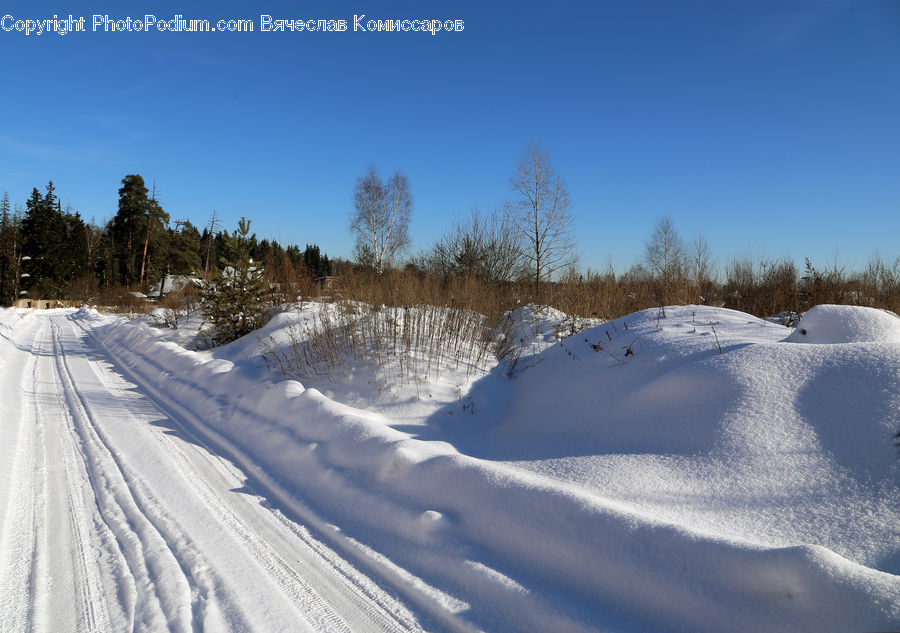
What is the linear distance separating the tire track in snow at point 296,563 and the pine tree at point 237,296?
24.3 ft

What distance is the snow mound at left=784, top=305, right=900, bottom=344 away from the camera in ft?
13.0

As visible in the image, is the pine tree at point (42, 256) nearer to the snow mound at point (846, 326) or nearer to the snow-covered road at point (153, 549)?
the snow-covered road at point (153, 549)

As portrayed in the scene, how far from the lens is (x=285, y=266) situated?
41.9ft

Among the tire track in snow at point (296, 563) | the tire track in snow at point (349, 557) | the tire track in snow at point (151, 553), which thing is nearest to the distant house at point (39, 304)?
the tire track in snow at point (151, 553)

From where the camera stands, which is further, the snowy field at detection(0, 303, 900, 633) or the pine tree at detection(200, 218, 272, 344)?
the pine tree at detection(200, 218, 272, 344)

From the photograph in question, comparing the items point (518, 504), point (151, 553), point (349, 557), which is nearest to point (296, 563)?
point (349, 557)

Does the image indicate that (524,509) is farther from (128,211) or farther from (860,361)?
(128,211)

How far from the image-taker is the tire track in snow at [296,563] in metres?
2.28

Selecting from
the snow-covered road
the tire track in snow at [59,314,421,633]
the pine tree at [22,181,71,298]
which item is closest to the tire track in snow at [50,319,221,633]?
the snow-covered road

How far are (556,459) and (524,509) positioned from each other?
1.05 meters

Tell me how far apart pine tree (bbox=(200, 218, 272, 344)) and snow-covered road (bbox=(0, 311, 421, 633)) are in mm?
6232

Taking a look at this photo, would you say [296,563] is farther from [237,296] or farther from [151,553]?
[237,296]

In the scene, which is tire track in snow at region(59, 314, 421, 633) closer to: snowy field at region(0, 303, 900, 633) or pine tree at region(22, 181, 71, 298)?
snowy field at region(0, 303, 900, 633)

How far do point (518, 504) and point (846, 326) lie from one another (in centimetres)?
355
